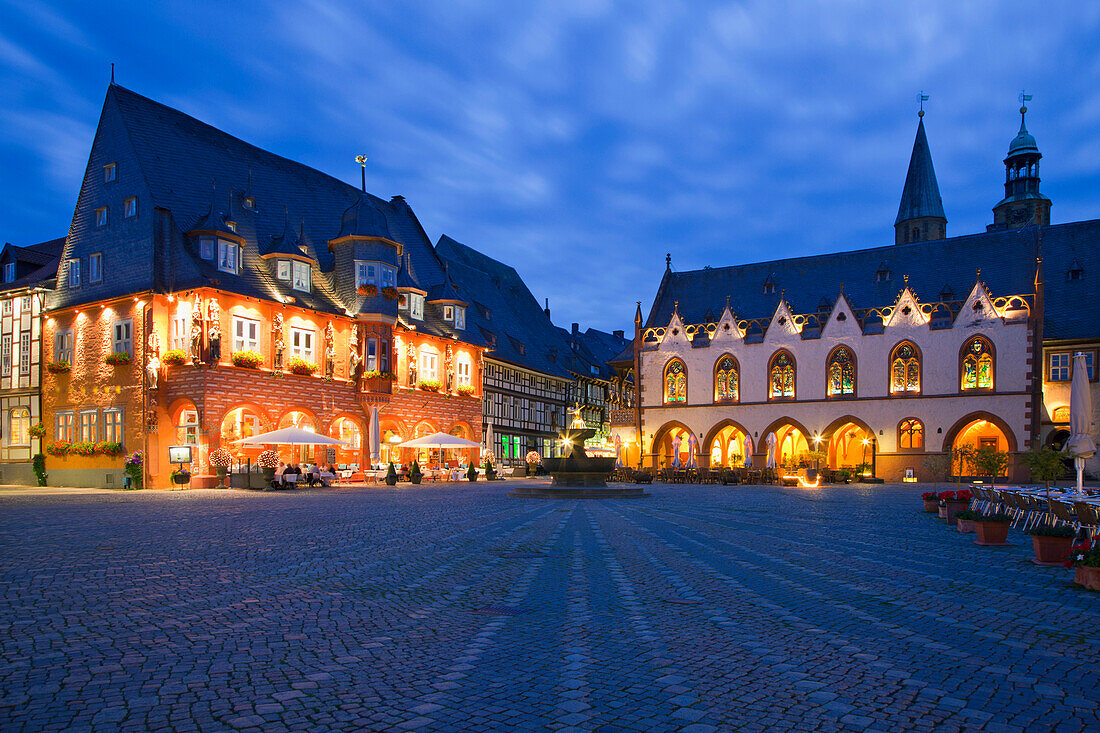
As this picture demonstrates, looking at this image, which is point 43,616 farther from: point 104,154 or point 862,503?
point 104,154

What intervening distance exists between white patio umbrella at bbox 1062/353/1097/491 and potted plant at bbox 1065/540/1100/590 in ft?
27.1

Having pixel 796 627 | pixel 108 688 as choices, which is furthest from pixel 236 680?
pixel 796 627

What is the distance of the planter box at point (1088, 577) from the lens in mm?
8836

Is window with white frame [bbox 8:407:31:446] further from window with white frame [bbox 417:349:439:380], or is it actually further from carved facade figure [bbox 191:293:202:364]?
window with white frame [bbox 417:349:439:380]

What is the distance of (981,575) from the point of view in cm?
999

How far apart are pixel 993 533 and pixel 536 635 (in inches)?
383

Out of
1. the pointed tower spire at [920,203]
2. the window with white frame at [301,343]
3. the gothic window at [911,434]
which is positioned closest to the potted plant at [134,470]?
the window with white frame at [301,343]

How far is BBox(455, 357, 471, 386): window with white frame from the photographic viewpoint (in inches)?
1836

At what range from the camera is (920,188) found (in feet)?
204

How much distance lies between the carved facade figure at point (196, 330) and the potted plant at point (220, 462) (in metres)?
3.61

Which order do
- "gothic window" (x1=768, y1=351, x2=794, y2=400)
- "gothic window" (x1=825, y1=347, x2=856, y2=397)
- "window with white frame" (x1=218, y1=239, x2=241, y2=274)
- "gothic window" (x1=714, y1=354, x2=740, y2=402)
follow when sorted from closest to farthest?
"window with white frame" (x1=218, y1=239, x2=241, y2=274), "gothic window" (x1=825, y1=347, x2=856, y2=397), "gothic window" (x1=768, y1=351, x2=794, y2=400), "gothic window" (x1=714, y1=354, x2=740, y2=402)

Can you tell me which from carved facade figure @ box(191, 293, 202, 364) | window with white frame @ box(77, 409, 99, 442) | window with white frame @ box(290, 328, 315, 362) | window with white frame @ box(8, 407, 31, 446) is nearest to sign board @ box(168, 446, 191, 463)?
carved facade figure @ box(191, 293, 202, 364)

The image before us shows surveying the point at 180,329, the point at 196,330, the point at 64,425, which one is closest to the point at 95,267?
the point at 180,329

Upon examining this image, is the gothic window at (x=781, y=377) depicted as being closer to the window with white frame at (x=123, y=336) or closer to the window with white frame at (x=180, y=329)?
the window with white frame at (x=180, y=329)
